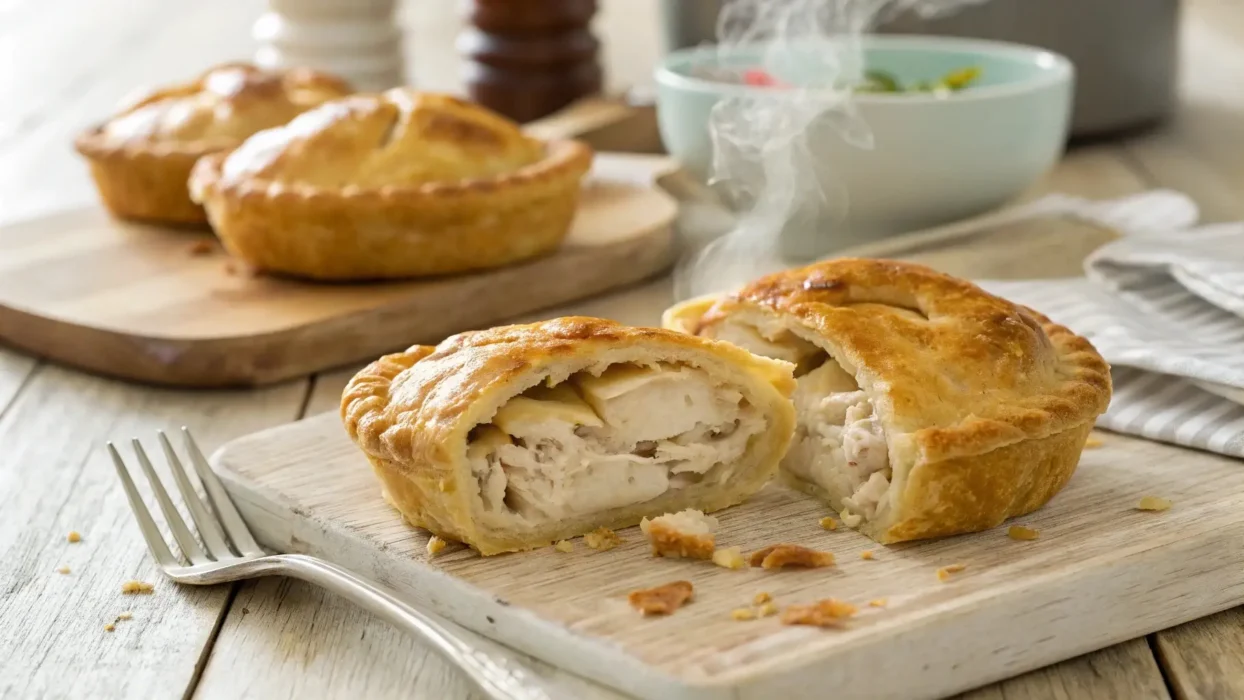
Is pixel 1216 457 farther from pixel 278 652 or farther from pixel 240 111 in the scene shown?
pixel 240 111

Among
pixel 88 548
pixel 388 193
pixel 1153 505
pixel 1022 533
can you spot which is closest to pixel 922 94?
pixel 388 193

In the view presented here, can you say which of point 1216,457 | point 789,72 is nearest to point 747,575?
point 1216,457

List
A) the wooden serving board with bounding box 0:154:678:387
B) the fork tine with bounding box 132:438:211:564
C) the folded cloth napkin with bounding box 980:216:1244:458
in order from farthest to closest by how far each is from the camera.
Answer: the wooden serving board with bounding box 0:154:678:387
the folded cloth napkin with bounding box 980:216:1244:458
the fork tine with bounding box 132:438:211:564

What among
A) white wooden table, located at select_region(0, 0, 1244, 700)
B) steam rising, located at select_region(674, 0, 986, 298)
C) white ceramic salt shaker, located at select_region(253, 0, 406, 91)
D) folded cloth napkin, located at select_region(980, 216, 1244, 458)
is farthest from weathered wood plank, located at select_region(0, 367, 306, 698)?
white ceramic salt shaker, located at select_region(253, 0, 406, 91)

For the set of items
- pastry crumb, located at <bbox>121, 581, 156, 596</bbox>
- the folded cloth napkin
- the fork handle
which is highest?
the fork handle

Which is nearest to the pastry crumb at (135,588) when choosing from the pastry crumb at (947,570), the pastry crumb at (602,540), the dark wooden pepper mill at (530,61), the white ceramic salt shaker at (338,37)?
the pastry crumb at (602,540)

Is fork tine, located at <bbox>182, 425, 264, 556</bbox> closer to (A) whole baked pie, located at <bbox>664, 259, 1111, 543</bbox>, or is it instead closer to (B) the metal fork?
(B) the metal fork
